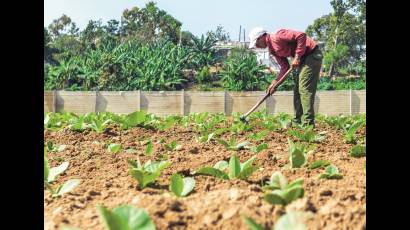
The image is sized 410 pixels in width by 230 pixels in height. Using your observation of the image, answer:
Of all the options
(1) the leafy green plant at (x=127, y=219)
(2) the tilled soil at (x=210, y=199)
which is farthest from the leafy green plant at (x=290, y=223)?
(1) the leafy green plant at (x=127, y=219)

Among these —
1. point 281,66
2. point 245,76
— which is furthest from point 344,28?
point 281,66

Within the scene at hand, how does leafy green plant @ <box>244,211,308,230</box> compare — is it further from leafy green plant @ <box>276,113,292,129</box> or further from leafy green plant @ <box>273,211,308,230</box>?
leafy green plant @ <box>276,113,292,129</box>

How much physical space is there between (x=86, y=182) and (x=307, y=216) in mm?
1237

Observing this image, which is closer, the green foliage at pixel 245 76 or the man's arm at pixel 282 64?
the man's arm at pixel 282 64

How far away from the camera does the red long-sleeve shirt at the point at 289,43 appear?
708 cm

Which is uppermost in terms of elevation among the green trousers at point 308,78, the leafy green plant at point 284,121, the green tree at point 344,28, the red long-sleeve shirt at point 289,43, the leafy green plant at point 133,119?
the green tree at point 344,28

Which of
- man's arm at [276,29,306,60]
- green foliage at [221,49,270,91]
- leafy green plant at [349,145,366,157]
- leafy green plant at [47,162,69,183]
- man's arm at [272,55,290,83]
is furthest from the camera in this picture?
green foliage at [221,49,270,91]

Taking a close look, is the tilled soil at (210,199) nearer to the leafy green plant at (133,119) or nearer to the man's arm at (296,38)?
the leafy green plant at (133,119)

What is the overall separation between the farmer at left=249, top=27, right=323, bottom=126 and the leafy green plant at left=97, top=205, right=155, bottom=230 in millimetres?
6099

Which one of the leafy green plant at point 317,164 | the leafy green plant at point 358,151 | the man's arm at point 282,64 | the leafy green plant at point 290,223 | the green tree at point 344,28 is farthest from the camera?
the green tree at point 344,28

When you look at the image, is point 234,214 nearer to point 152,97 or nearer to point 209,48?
point 152,97

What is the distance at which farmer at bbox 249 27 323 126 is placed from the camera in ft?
23.2

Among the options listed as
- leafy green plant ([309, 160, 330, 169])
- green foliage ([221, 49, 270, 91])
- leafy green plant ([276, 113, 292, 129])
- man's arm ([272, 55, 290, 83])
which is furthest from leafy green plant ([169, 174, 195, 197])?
green foliage ([221, 49, 270, 91])
